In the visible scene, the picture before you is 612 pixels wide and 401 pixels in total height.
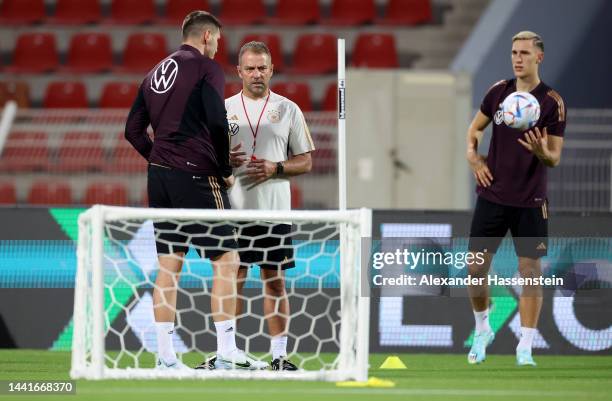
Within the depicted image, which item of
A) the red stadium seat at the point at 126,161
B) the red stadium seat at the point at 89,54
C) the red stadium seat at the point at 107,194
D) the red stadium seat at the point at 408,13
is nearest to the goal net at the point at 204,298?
the red stadium seat at the point at 107,194

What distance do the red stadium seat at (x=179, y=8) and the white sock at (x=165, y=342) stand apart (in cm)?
885

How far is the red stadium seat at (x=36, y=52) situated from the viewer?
553 inches

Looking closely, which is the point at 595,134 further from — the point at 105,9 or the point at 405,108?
the point at 105,9

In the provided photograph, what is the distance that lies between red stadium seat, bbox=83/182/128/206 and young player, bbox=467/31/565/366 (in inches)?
184

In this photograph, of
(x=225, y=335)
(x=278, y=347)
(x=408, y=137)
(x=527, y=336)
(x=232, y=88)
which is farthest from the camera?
(x=232, y=88)

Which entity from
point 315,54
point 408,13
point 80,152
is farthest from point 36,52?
point 408,13

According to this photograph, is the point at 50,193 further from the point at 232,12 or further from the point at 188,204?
the point at 188,204

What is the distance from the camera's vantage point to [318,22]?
14.4 metres

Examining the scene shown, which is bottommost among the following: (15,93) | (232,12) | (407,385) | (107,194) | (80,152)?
(407,385)

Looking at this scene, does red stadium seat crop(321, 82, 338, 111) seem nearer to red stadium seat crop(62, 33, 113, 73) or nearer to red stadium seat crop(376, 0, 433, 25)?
red stadium seat crop(376, 0, 433, 25)

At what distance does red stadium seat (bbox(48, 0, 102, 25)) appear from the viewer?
1447cm

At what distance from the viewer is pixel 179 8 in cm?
1449

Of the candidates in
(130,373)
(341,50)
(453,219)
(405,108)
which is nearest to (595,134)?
(405,108)

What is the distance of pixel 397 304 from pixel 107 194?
13.0 ft
